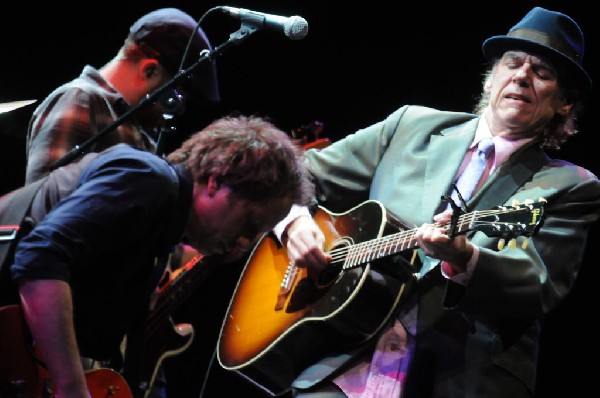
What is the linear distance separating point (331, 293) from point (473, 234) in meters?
0.60

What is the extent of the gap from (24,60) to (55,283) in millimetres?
3327

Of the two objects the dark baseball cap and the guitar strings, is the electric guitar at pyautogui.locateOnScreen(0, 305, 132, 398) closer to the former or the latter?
the guitar strings

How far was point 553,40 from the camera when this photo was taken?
3.19 metres

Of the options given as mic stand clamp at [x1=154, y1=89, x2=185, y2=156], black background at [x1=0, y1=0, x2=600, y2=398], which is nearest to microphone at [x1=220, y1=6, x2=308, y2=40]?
mic stand clamp at [x1=154, y1=89, x2=185, y2=156]

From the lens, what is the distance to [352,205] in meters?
3.52

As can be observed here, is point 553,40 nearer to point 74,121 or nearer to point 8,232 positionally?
point 74,121

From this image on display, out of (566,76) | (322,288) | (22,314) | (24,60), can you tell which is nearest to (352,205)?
(322,288)

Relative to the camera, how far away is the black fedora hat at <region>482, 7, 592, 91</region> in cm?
318

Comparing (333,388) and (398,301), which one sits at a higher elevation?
(398,301)

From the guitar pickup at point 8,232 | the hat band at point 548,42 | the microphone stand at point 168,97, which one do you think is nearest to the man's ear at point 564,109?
the hat band at point 548,42

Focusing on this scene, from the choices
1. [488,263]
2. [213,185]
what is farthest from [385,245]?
[213,185]

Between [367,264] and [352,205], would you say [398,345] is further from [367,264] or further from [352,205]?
[352,205]

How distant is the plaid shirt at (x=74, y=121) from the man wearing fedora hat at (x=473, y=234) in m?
0.88

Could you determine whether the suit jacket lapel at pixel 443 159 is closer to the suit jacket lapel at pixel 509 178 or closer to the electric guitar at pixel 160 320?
the suit jacket lapel at pixel 509 178
